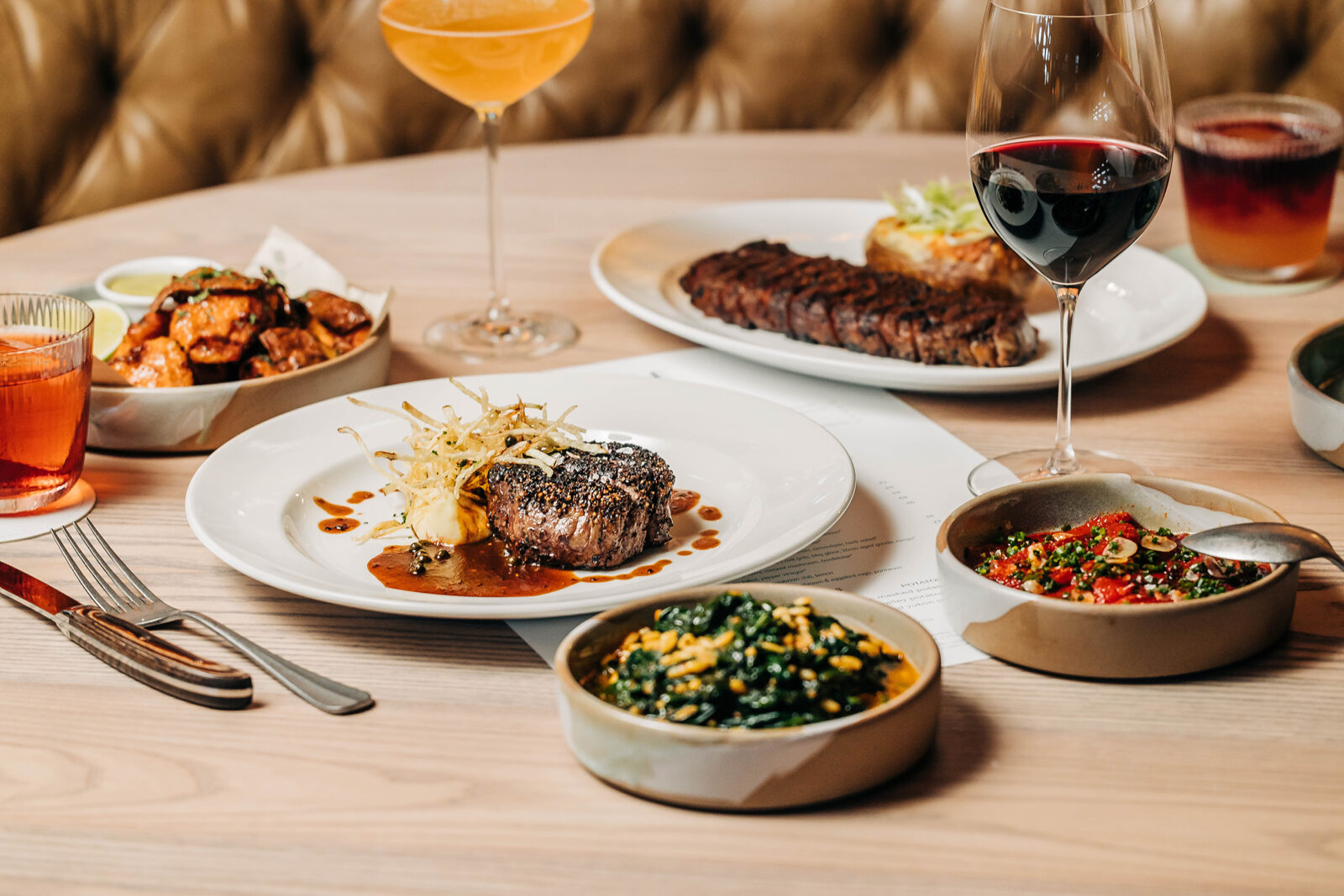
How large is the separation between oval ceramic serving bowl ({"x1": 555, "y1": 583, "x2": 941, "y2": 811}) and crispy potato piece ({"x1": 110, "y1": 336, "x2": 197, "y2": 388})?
797mm

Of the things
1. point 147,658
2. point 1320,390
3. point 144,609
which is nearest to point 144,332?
point 144,609

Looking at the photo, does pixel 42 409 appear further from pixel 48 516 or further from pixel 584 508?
pixel 584 508

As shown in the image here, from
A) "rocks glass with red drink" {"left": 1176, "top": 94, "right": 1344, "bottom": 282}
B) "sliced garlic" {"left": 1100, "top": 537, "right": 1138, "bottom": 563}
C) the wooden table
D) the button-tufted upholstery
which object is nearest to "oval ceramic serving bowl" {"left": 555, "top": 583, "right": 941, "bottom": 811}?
the wooden table

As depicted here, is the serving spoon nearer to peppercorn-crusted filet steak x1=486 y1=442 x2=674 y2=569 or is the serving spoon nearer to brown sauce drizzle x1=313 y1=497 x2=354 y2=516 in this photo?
peppercorn-crusted filet steak x1=486 y1=442 x2=674 y2=569

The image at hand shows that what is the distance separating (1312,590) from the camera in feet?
3.82

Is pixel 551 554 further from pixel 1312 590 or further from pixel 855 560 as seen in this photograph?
pixel 1312 590

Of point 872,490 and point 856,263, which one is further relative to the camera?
point 856,263

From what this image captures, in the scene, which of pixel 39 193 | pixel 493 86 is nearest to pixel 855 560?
pixel 493 86

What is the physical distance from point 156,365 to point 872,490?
85 cm

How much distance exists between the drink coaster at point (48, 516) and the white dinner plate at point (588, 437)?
161 millimetres

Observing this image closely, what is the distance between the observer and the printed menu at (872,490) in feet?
3.83

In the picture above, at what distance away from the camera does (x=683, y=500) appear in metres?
1.37

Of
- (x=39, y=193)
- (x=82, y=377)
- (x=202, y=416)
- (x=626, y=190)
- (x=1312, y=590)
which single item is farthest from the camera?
(x=39, y=193)

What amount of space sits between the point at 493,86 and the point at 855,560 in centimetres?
91
